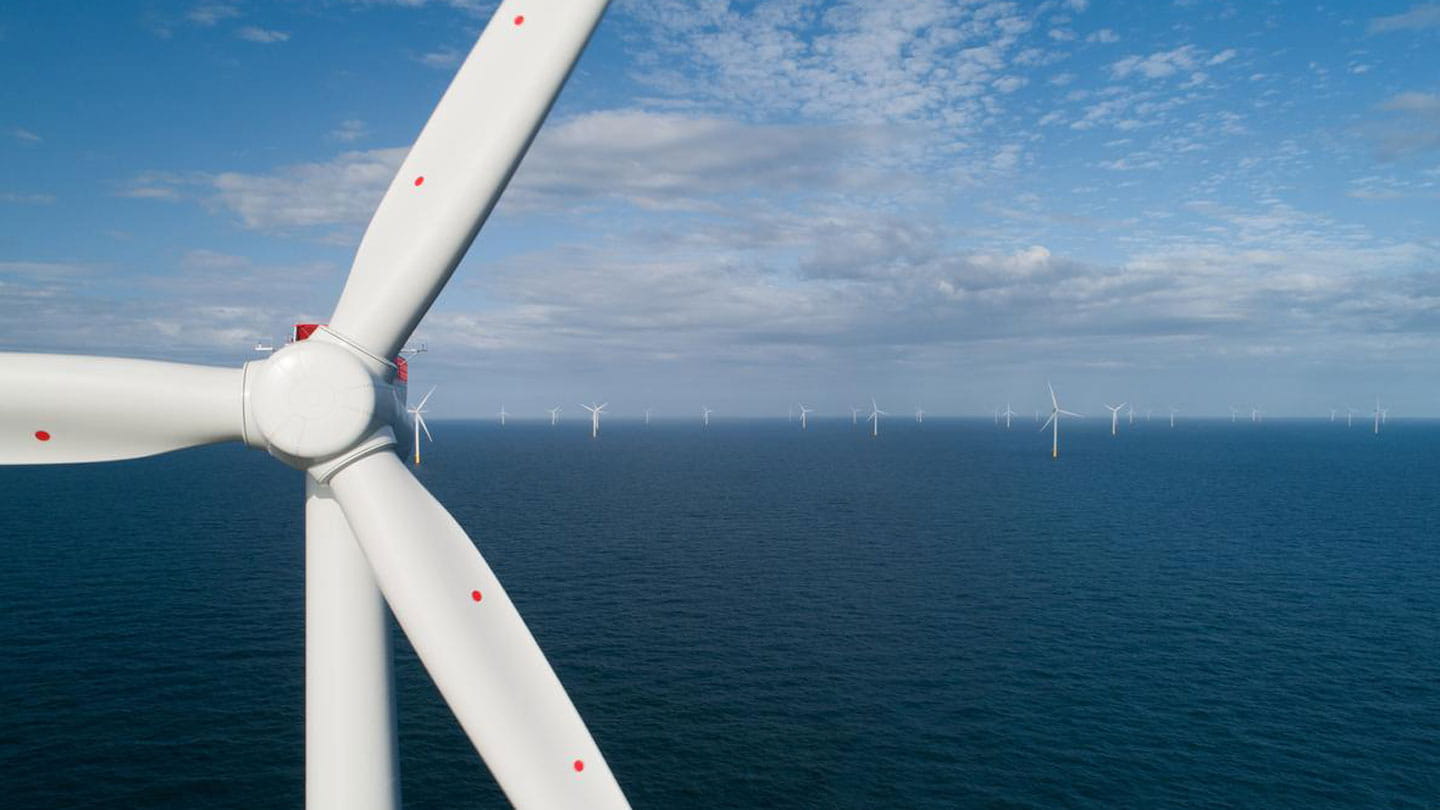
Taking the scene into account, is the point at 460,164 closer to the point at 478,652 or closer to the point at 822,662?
the point at 478,652

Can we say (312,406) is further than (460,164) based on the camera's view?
No

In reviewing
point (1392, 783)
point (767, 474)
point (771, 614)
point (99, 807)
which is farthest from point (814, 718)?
point (767, 474)

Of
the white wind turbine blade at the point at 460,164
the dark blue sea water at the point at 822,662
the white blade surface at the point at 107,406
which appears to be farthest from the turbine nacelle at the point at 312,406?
the dark blue sea water at the point at 822,662

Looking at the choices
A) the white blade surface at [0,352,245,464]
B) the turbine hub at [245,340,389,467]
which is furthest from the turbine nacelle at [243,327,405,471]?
the white blade surface at [0,352,245,464]

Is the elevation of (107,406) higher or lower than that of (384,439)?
higher

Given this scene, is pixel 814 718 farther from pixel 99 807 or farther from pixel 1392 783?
pixel 99 807

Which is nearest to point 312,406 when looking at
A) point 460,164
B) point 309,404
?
point 309,404
